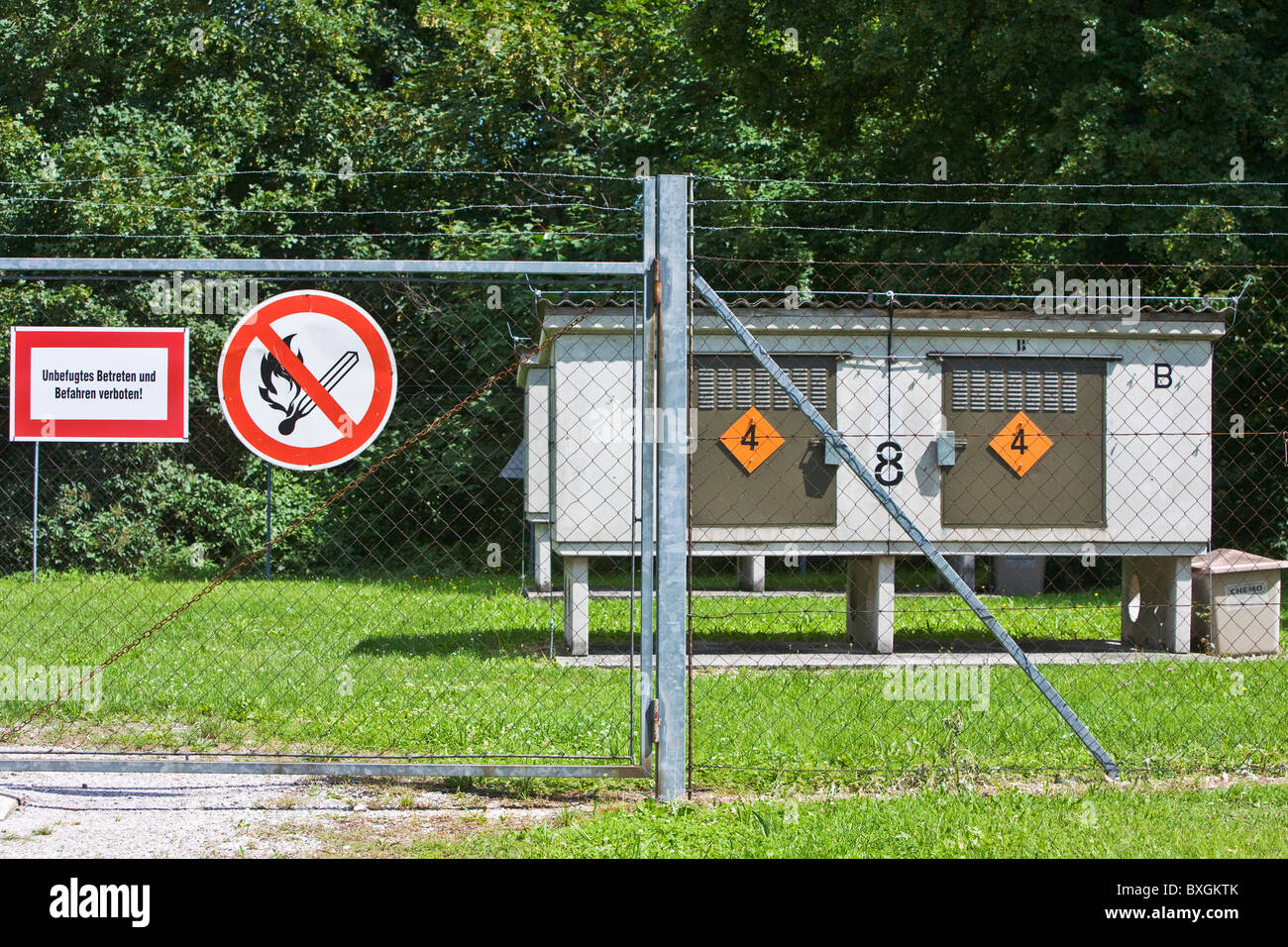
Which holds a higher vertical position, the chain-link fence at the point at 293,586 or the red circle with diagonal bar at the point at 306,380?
the red circle with diagonal bar at the point at 306,380

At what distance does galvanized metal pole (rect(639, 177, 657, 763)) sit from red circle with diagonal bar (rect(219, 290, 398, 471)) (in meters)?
1.11

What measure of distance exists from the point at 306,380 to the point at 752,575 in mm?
10160

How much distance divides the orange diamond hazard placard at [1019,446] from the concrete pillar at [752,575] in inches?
219

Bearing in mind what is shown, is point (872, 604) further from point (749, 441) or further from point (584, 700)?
point (584, 700)

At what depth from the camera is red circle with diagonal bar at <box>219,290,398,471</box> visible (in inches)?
207

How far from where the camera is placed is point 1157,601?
1012 centimetres

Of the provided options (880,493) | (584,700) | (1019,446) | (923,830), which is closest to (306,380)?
(880,493)

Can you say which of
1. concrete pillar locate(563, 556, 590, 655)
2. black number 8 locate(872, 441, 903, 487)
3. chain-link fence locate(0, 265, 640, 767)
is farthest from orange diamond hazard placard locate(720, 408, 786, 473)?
concrete pillar locate(563, 556, 590, 655)

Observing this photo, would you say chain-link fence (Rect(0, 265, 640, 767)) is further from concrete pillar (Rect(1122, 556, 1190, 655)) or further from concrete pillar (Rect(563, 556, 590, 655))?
concrete pillar (Rect(1122, 556, 1190, 655))

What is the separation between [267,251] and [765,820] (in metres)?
19.4

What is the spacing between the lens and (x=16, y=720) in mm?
6957

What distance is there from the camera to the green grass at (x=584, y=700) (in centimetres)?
622

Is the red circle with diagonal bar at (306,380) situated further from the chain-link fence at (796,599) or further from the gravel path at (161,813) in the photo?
the gravel path at (161,813)

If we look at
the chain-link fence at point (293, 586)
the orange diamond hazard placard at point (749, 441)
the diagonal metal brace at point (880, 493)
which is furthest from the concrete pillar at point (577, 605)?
the diagonal metal brace at point (880, 493)
